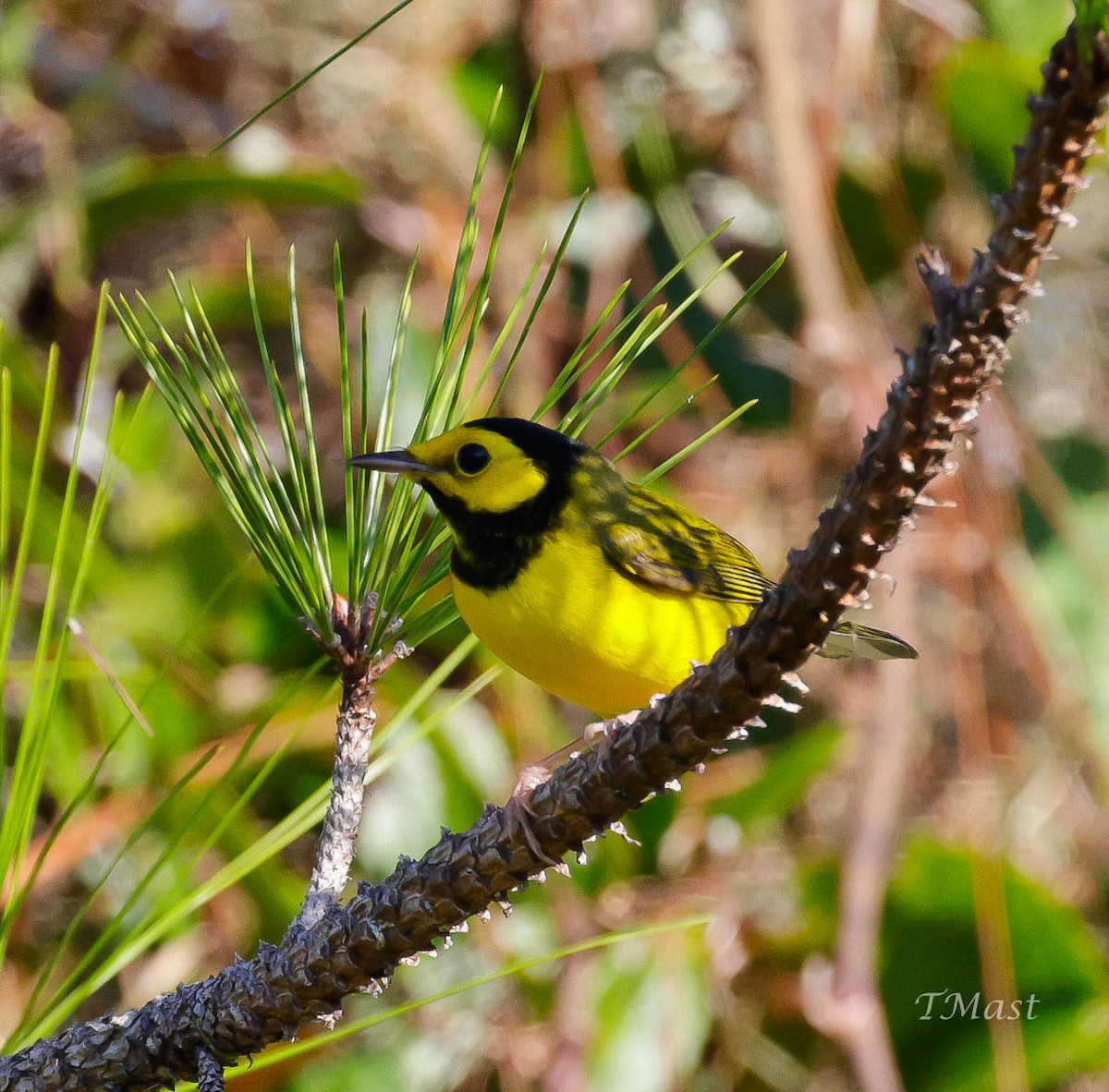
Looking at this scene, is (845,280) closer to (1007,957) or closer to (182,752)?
(1007,957)

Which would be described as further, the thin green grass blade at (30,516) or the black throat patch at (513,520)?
the black throat patch at (513,520)

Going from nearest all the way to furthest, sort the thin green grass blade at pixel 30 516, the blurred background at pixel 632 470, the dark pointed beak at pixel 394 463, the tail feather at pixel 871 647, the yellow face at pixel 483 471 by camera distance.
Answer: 1. the thin green grass blade at pixel 30 516
2. the dark pointed beak at pixel 394 463
3. the yellow face at pixel 483 471
4. the tail feather at pixel 871 647
5. the blurred background at pixel 632 470

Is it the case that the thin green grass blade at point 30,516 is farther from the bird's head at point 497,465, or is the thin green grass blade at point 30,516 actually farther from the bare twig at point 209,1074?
the bird's head at point 497,465

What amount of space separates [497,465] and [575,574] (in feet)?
0.59

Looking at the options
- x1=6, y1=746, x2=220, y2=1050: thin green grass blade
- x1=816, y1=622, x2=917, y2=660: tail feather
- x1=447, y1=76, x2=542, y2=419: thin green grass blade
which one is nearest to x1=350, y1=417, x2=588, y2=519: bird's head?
x1=447, y1=76, x2=542, y2=419: thin green grass blade

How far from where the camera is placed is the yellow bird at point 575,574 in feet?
5.08

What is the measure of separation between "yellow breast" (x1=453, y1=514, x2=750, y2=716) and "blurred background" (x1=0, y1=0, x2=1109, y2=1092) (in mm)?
521

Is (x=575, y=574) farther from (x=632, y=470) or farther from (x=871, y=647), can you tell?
(x=632, y=470)

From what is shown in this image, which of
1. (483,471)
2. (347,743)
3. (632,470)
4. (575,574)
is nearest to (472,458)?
(483,471)

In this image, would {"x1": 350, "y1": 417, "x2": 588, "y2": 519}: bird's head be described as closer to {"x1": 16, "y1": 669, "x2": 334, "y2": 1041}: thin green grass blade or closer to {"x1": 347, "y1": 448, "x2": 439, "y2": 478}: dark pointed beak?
{"x1": 347, "y1": 448, "x2": 439, "y2": 478}: dark pointed beak

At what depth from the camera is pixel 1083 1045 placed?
229cm

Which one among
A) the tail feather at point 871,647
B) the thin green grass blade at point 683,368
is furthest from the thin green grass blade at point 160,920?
the tail feather at point 871,647

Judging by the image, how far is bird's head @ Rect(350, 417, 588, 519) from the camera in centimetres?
154

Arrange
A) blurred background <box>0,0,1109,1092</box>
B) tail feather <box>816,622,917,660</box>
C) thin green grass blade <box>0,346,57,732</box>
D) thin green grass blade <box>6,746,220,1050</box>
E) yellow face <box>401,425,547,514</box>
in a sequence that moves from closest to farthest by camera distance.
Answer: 1. thin green grass blade <box>0,346,57,732</box>
2. thin green grass blade <box>6,746,220,1050</box>
3. yellow face <box>401,425,547,514</box>
4. tail feather <box>816,622,917,660</box>
5. blurred background <box>0,0,1109,1092</box>
